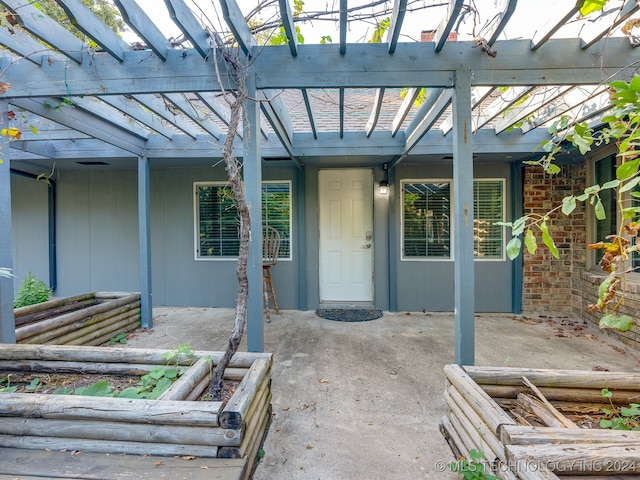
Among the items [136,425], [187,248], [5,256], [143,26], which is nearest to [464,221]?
[136,425]

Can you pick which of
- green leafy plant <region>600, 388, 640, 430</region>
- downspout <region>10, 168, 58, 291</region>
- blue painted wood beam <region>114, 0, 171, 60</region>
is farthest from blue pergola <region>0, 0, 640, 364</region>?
downspout <region>10, 168, 58, 291</region>

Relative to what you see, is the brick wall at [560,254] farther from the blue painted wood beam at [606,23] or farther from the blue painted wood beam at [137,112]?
the blue painted wood beam at [137,112]

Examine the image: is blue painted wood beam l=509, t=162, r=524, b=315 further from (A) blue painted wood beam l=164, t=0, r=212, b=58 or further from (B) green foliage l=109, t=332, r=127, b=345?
(B) green foliage l=109, t=332, r=127, b=345

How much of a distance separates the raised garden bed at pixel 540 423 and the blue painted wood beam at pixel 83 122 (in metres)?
3.73

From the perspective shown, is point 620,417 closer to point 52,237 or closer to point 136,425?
point 136,425

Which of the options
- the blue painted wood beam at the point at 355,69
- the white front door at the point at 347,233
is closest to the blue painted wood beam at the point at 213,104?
the blue painted wood beam at the point at 355,69

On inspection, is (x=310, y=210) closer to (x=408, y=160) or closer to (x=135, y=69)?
(x=408, y=160)

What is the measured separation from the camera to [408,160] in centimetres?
438

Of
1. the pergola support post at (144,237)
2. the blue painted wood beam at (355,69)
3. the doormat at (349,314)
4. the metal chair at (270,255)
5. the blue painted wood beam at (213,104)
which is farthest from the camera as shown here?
the metal chair at (270,255)

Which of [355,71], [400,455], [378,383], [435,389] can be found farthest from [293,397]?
[355,71]

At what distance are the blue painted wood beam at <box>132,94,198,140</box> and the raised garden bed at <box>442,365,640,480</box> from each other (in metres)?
3.15

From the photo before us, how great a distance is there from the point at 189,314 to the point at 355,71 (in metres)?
3.92

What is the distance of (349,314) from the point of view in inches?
170

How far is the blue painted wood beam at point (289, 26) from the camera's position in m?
1.60
